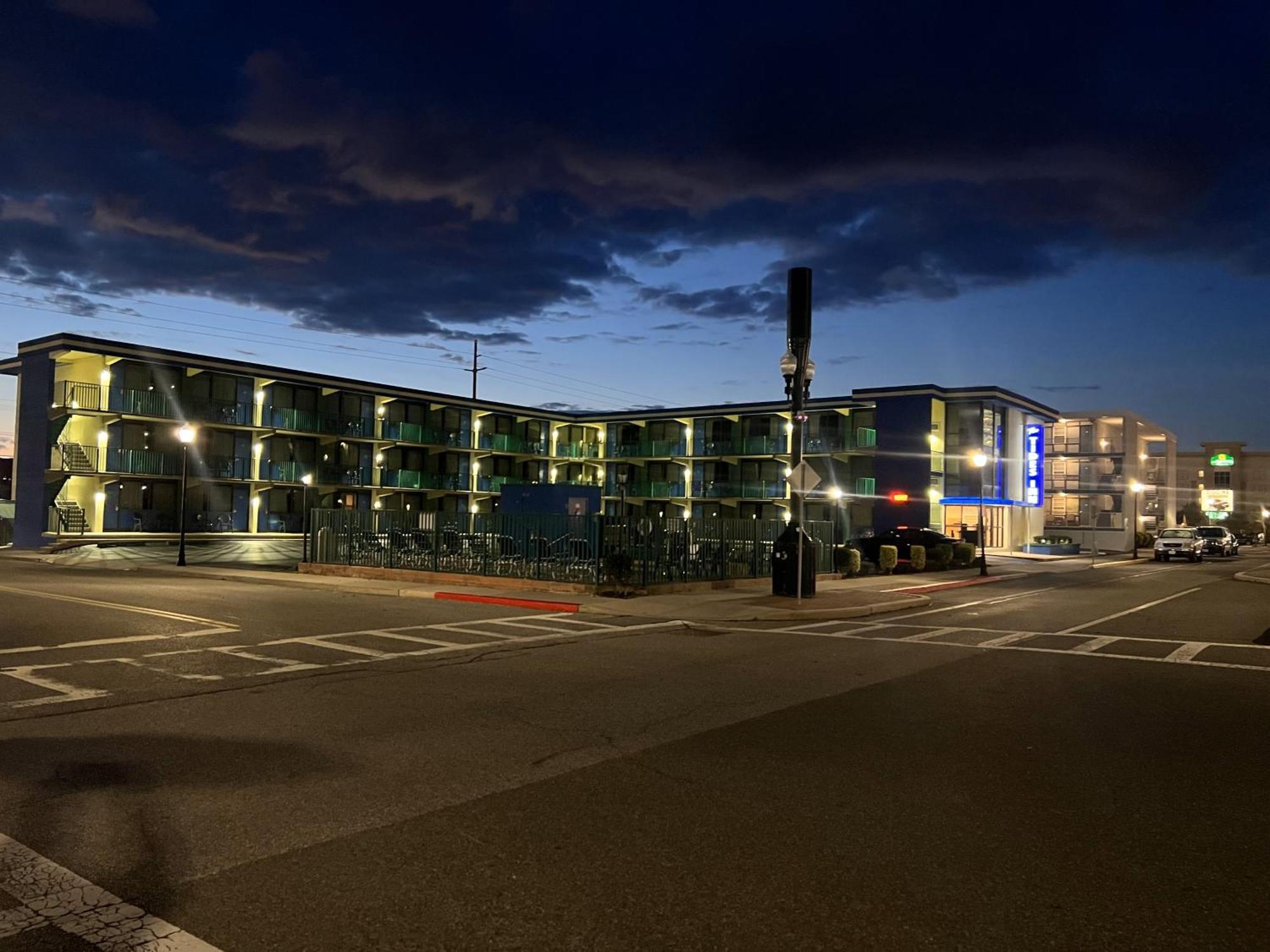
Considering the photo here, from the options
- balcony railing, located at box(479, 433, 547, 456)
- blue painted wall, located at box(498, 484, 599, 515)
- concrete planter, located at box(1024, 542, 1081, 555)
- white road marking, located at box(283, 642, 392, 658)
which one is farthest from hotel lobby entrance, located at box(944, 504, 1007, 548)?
white road marking, located at box(283, 642, 392, 658)

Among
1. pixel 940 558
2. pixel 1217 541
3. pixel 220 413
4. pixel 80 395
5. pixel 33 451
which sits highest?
pixel 80 395

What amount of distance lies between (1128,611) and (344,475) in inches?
1637

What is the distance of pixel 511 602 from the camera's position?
2108cm

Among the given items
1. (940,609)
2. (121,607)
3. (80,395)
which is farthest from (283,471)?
(940,609)

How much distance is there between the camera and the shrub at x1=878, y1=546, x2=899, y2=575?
34.1m

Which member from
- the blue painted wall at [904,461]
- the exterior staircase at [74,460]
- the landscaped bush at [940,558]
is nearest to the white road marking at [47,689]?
the landscaped bush at [940,558]

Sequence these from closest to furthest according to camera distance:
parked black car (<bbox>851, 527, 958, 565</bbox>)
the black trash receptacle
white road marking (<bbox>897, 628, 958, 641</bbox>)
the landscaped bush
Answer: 1. white road marking (<bbox>897, 628, 958, 641</bbox>)
2. the black trash receptacle
3. the landscaped bush
4. parked black car (<bbox>851, 527, 958, 565</bbox>)

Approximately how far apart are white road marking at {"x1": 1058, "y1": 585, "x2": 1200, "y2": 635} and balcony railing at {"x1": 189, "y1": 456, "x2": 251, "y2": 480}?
132 ft

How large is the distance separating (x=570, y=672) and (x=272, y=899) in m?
7.19

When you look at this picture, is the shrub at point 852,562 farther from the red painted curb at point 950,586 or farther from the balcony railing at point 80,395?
the balcony railing at point 80,395

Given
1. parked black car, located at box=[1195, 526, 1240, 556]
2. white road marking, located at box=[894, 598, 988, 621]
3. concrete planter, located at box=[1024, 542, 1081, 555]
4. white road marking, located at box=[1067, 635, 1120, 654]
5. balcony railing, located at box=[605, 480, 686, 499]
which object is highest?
balcony railing, located at box=[605, 480, 686, 499]

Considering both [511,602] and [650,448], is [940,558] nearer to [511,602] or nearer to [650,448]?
[511,602]

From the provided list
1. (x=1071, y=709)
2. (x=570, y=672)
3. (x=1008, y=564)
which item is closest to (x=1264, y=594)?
(x=1008, y=564)

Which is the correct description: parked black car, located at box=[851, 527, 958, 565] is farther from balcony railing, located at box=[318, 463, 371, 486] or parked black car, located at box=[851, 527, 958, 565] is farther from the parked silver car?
balcony railing, located at box=[318, 463, 371, 486]
